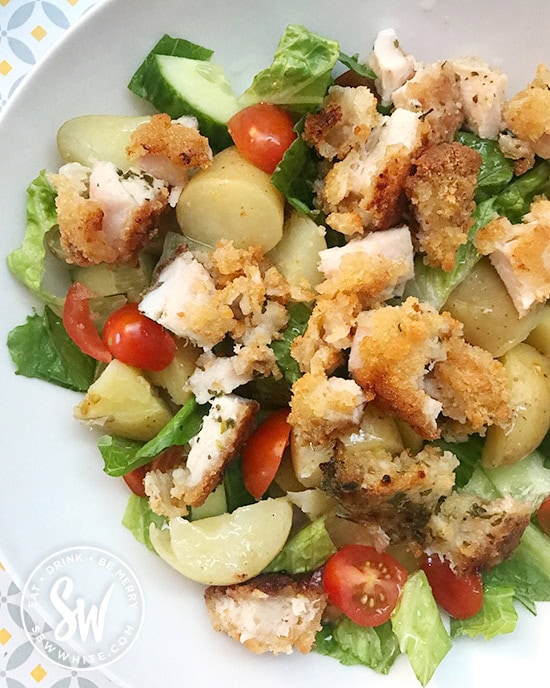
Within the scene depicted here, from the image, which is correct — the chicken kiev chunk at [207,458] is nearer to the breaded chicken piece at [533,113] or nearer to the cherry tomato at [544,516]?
the cherry tomato at [544,516]

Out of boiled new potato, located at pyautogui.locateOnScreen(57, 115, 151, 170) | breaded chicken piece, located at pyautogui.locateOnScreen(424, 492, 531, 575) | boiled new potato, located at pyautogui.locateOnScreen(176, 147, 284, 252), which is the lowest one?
breaded chicken piece, located at pyautogui.locateOnScreen(424, 492, 531, 575)

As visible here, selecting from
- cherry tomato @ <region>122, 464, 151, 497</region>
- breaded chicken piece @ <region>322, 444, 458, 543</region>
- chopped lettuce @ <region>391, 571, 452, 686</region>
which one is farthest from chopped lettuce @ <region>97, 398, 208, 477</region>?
chopped lettuce @ <region>391, 571, 452, 686</region>

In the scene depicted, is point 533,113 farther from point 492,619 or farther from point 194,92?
point 492,619

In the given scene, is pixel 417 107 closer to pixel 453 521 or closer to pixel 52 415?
pixel 453 521

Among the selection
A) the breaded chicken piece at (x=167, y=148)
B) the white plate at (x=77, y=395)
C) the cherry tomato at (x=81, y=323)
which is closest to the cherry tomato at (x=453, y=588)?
the white plate at (x=77, y=395)

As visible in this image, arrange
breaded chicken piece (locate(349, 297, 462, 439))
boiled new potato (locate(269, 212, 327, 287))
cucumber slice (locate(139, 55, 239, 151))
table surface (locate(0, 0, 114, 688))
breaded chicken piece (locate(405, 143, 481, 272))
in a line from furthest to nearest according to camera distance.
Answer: table surface (locate(0, 0, 114, 688)) < boiled new potato (locate(269, 212, 327, 287)) < cucumber slice (locate(139, 55, 239, 151)) < breaded chicken piece (locate(405, 143, 481, 272)) < breaded chicken piece (locate(349, 297, 462, 439))

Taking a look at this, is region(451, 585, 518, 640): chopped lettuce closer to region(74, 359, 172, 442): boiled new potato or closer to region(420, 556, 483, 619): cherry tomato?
region(420, 556, 483, 619): cherry tomato

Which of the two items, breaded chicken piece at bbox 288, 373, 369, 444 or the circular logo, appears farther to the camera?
the circular logo

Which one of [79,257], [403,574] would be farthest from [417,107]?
[403,574]
